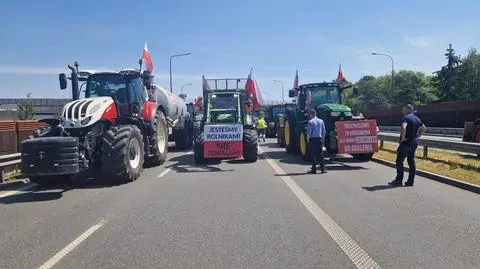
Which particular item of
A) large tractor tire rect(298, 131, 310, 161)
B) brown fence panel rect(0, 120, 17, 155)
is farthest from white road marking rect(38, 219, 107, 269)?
large tractor tire rect(298, 131, 310, 161)

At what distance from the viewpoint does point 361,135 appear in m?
16.0

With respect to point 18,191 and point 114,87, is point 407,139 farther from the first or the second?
point 18,191

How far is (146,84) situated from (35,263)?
9530mm

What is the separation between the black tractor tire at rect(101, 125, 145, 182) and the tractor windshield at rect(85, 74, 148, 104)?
1.86m

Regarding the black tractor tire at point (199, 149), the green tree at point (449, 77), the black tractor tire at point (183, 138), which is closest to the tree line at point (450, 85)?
the green tree at point (449, 77)

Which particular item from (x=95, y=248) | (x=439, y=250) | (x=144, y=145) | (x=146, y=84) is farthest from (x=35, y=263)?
(x=146, y=84)

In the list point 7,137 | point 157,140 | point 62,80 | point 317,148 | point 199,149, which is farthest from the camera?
point 199,149

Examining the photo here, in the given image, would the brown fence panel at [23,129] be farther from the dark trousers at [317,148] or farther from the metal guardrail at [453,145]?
the metal guardrail at [453,145]

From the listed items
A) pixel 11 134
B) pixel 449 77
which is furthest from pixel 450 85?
pixel 11 134

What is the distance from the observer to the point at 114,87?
45.9 feet

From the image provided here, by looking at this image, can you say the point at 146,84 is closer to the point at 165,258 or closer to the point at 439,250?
the point at 165,258

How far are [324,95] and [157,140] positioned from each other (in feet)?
23.6

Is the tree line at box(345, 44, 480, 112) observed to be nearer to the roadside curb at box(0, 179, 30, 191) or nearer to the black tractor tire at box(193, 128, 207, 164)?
the black tractor tire at box(193, 128, 207, 164)

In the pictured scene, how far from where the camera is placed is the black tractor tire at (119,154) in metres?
11.2
